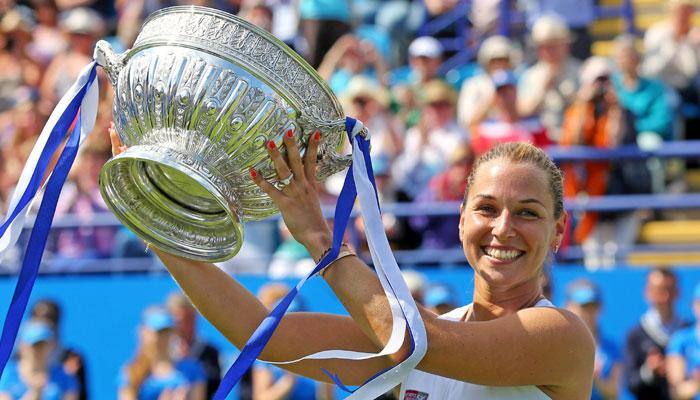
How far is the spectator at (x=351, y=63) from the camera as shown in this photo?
8.12 metres

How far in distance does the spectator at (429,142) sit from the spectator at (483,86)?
12cm

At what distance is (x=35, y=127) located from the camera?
8164 mm

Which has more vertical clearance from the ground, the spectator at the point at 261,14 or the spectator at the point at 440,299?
the spectator at the point at 261,14

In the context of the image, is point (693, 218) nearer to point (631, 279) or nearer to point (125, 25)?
point (631, 279)

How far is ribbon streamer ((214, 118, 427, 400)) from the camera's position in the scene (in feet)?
7.72

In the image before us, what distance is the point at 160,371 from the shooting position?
6.41 metres

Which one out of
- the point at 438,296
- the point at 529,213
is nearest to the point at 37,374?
the point at 438,296

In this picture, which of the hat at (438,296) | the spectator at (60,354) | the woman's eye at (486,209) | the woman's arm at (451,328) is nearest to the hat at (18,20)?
the spectator at (60,354)

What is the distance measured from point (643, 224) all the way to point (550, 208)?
4.65 metres

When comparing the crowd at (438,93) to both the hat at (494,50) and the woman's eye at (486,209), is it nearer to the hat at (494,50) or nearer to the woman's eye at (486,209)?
the hat at (494,50)

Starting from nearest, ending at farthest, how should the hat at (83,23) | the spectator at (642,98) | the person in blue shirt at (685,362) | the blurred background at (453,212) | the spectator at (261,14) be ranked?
the person in blue shirt at (685,362) < the blurred background at (453,212) < the spectator at (642,98) < the spectator at (261,14) < the hat at (83,23)

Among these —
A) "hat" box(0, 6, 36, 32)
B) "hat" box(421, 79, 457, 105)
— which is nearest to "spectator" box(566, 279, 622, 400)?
"hat" box(421, 79, 457, 105)

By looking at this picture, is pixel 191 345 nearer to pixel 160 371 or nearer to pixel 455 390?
pixel 160 371

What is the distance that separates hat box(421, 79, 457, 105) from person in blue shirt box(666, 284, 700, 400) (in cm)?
Result: 200
